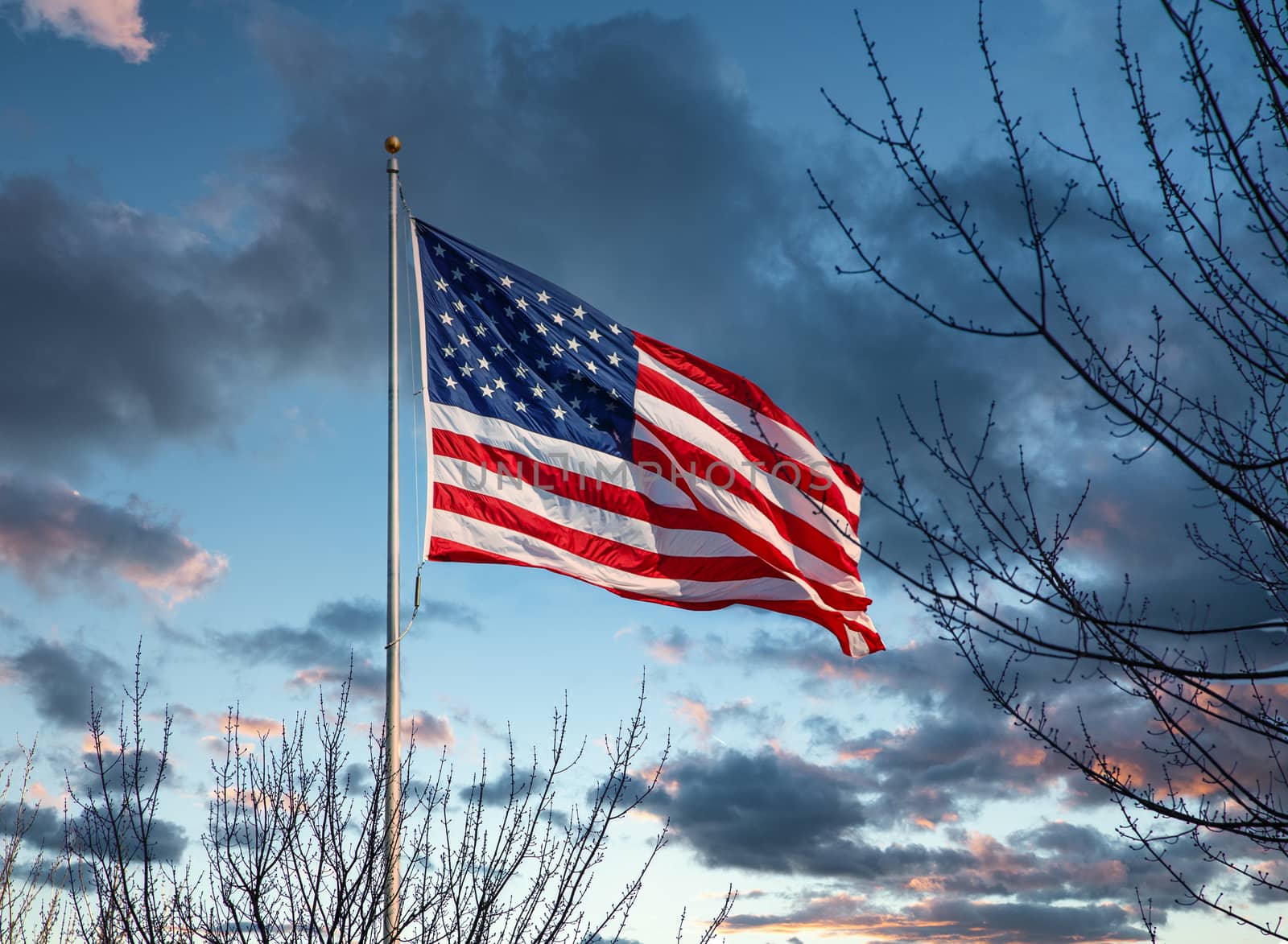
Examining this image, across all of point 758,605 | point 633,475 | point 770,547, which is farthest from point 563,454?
point 758,605

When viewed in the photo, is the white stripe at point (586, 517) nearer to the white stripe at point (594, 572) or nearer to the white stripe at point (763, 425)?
the white stripe at point (594, 572)

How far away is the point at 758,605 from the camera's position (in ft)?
40.1

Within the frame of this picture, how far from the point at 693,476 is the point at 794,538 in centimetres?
138

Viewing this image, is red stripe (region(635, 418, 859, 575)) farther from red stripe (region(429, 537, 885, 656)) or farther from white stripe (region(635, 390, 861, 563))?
red stripe (region(429, 537, 885, 656))

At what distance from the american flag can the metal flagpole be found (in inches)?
14.4

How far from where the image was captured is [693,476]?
40.7 feet

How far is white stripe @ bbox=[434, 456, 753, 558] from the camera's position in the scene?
10.9 meters

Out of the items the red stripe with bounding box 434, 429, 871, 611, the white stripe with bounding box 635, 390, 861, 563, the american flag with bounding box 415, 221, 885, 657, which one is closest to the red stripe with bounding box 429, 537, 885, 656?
the american flag with bounding box 415, 221, 885, 657

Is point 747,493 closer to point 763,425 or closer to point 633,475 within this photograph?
point 763,425

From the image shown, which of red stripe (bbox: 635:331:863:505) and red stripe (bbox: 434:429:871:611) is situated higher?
red stripe (bbox: 635:331:863:505)

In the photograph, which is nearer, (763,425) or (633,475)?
(633,475)

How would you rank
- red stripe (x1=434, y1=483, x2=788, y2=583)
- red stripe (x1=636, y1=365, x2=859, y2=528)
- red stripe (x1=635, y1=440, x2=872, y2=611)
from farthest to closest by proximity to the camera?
red stripe (x1=636, y1=365, x2=859, y2=528) < red stripe (x1=635, y1=440, x2=872, y2=611) < red stripe (x1=434, y1=483, x2=788, y2=583)

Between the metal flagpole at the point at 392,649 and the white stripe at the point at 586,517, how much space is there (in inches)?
23.1

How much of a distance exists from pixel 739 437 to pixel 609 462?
1.76m
